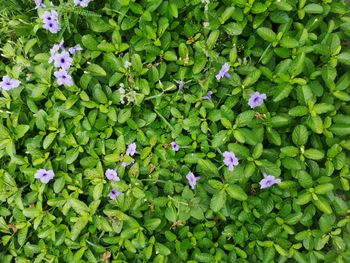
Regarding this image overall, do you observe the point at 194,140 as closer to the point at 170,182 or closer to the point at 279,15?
the point at 170,182

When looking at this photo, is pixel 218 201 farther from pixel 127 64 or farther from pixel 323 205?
pixel 127 64

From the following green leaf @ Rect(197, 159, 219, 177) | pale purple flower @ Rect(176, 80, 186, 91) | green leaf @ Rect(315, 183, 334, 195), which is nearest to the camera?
green leaf @ Rect(315, 183, 334, 195)

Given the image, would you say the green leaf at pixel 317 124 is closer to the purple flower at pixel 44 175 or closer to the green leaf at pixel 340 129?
the green leaf at pixel 340 129

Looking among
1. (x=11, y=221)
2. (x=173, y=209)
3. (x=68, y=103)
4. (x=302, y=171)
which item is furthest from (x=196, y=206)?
(x=11, y=221)

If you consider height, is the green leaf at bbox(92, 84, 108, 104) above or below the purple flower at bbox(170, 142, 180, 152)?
above

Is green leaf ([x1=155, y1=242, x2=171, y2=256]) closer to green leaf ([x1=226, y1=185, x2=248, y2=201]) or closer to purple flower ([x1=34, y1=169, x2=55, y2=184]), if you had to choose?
green leaf ([x1=226, y1=185, x2=248, y2=201])

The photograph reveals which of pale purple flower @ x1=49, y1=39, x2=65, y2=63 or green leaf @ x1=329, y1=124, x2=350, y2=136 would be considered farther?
pale purple flower @ x1=49, y1=39, x2=65, y2=63

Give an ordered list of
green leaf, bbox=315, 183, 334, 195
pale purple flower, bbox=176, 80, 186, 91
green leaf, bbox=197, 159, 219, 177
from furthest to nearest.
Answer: pale purple flower, bbox=176, 80, 186, 91 < green leaf, bbox=197, 159, 219, 177 < green leaf, bbox=315, 183, 334, 195

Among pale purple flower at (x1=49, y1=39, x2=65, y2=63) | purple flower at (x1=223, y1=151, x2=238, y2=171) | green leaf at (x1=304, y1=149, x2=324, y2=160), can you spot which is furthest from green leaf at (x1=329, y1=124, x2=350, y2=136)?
pale purple flower at (x1=49, y1=39, x2=65, y2=63)
